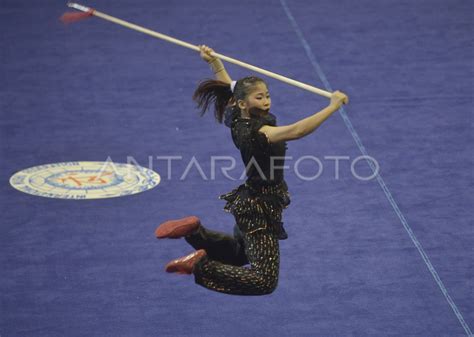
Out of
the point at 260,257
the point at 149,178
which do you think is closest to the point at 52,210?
the point at 149,178

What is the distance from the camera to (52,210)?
8.16m

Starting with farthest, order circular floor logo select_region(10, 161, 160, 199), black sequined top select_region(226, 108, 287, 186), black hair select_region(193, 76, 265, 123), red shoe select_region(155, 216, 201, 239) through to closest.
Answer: circular floor logo select_region(10, 161, 160, 199)
black hair select_region(193, 76, 265, 123)
red shoe select_region(155, 216, 201, 239)
black sequined top select_region(226, 108, 287, 186)

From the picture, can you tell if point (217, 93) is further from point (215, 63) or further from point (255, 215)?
point (255, 215)

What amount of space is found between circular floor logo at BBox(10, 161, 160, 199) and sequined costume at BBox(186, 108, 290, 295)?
2694mm

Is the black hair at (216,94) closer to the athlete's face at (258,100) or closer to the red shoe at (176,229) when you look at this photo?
the athlete's face at (258,100)

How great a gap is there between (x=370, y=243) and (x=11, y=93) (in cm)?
416

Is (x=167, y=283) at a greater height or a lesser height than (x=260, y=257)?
lesser

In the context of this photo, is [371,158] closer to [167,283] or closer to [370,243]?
[370,243]

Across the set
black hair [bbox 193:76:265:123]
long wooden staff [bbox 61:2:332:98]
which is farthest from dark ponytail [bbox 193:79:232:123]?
long wooden staff [bbox 61:2:332:98]

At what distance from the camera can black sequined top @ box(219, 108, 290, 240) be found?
224 inches

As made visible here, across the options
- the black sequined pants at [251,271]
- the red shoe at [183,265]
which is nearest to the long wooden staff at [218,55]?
the black sequined pants at [251,271]

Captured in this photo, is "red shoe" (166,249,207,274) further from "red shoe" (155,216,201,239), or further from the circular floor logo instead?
the circular floor logo

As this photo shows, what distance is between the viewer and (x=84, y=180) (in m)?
8.68

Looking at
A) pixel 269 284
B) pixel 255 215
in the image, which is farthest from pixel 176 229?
pixel 269 284
